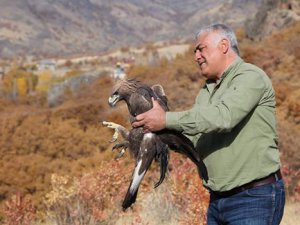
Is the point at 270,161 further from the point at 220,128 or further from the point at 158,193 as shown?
the point at 158,193

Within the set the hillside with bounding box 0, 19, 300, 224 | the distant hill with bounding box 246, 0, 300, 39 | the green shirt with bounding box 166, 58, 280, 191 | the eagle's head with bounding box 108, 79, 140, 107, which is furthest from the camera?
the distant hill with bounding box 246, 0, 300, 39

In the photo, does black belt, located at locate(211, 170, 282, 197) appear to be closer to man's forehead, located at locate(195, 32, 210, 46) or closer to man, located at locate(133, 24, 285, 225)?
man, located at locate(133, 24, 285, 225)

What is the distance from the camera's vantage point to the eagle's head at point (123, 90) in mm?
2787

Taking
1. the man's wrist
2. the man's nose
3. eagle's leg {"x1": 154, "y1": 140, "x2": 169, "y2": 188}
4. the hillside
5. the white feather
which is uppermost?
the man's nose

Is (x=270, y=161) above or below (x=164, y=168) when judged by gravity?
above

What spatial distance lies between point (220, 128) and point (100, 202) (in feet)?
18.5

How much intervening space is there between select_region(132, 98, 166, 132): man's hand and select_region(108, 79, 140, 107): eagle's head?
0.22 m

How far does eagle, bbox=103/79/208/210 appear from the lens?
2.71 meters

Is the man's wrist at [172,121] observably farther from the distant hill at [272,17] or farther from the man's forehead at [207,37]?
the distant hill at [272,17]

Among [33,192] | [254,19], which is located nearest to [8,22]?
[254,19]

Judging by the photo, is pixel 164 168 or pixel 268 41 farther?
pixel 268 41

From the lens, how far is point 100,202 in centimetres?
791

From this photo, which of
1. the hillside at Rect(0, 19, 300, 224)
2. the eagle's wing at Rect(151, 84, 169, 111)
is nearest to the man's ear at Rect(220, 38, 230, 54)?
the eagle's wing at Rect(151, 84, 169, 111)

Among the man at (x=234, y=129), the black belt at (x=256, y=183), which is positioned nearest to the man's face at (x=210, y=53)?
the man at (x=234, y=129)
